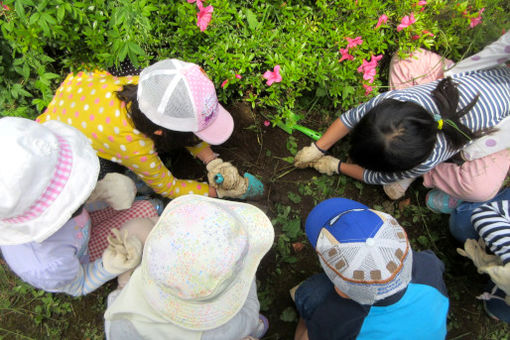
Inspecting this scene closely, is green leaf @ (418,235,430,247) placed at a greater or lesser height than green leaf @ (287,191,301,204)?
lesser

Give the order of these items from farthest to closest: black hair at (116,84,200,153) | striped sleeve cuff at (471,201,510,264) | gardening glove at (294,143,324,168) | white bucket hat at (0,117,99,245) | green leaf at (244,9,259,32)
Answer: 1. gardening glove at (294,143,324,168)
2. green leaf at (244,9,259,32)
3. striped sleeve cuff at (471,201,510,264)
4. black hair at (116,84,200,153)
5. white bucket hat at (0,117,99,245)

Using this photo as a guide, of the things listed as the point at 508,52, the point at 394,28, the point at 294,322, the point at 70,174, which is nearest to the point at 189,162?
the point at 70,174

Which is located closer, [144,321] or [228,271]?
[228,271]

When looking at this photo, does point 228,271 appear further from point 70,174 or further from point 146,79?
point 146,79

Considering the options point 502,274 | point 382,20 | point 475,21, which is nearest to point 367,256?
point 502,274

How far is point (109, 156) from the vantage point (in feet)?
5.50

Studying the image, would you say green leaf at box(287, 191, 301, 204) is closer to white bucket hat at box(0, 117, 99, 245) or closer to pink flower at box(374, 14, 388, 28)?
pink flower at box(374, 14, 388, 28)

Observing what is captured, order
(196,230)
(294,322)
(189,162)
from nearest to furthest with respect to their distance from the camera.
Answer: (196,230) < (294,322) < (189,162)

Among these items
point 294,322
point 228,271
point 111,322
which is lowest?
point 294,322

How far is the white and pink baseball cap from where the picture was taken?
1.29m

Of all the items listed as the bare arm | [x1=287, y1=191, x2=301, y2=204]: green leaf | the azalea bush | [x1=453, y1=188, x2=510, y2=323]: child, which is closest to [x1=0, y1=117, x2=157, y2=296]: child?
the azalea bush

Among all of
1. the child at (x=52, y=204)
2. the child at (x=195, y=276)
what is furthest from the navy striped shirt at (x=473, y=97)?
the child at (x=52, y=204)

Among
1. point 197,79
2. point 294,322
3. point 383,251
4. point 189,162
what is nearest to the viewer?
point 383,251

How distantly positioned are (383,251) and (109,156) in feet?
4.89
